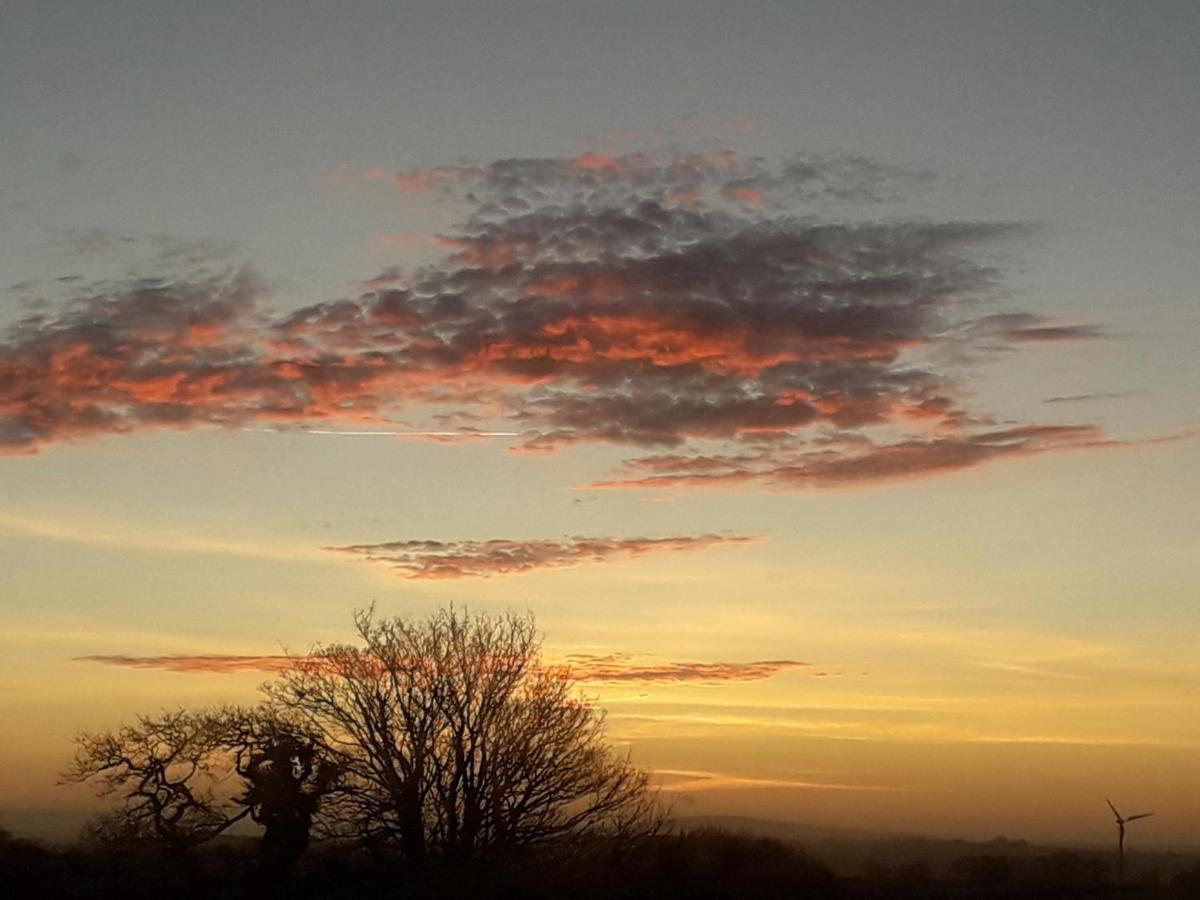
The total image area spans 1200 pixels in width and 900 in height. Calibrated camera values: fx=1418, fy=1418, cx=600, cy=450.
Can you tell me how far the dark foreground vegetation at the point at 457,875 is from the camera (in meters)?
44.5

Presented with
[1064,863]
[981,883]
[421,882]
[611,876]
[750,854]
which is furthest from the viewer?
[1064,863]

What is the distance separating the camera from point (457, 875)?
43.8 meters

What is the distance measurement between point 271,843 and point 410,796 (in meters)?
5.48

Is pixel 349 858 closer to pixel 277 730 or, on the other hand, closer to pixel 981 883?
pixel 277 730

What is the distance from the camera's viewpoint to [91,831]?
4762cm

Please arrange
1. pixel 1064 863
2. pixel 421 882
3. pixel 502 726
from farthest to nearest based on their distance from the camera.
Answer: pixel 1064 863 < pixel 502 726 < pixel 421 882

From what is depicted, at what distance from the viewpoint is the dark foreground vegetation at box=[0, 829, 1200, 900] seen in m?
44.5

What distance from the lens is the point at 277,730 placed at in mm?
47500

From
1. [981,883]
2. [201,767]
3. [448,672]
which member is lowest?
[981,883]

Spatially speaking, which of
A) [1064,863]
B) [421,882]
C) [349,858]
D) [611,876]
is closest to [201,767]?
[349,858]

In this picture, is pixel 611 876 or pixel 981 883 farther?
pixel 981 883

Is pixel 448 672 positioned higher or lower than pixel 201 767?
higher

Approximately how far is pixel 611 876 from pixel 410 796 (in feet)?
33.4

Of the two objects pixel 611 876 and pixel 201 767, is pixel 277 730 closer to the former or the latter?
pixel 201 767
